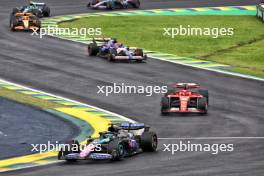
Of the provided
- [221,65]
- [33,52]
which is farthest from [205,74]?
[33,52]

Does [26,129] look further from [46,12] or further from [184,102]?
[46,12]

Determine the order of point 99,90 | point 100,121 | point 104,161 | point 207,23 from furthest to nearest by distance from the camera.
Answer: point 207,23 < point 99,90 < point 100,121 < point 104,161

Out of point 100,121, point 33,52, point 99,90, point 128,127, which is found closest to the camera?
point 128,127

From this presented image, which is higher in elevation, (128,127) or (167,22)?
(167,22)

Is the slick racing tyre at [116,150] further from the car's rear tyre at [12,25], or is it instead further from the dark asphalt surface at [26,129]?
the car's rear tyre at [12,25]

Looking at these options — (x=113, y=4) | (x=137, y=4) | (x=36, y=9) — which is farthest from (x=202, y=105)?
(x=137, y=4)

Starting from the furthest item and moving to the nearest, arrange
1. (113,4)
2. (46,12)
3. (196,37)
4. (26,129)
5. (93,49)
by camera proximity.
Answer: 1. (113,4)
2. (46,12)
3. (196,37)
4. (93,49)
5. (26,129)

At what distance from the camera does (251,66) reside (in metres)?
50.4

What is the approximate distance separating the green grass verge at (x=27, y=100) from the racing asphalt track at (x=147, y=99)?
1.71 meters

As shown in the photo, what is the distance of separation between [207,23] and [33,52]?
16.1 metres

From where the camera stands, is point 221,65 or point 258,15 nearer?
point 221,65

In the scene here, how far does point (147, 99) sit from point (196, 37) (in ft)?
65.9

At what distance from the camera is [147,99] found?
41.0 meters

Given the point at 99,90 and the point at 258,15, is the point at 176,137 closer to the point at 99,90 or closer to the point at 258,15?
the point at 99,90
